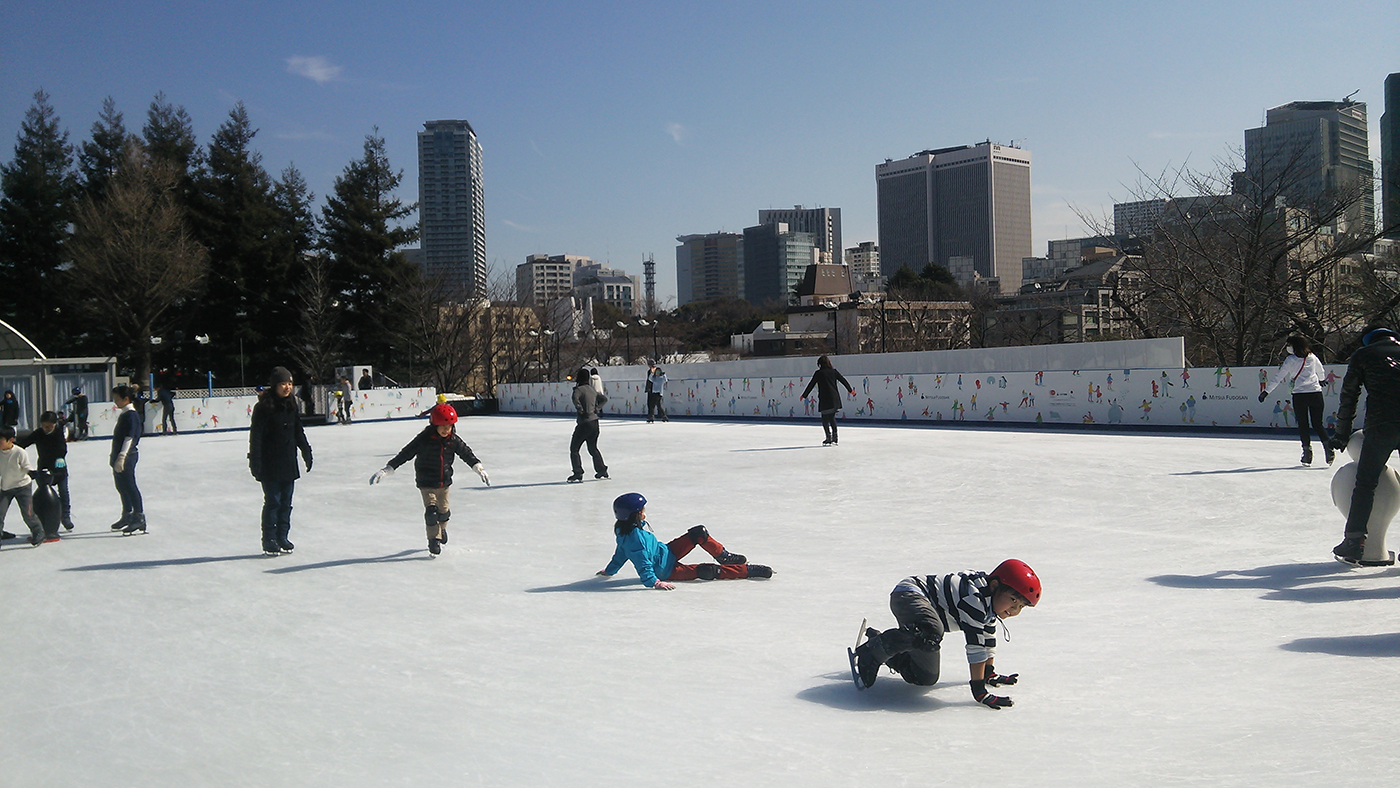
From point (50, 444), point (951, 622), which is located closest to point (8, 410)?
point (50, 444)

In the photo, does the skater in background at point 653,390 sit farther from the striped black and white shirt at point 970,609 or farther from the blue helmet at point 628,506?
the striped black and white shirt at point 970,609

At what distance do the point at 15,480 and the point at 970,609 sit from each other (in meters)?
9.24

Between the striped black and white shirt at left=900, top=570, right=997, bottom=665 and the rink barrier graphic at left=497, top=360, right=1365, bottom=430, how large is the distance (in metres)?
11.7

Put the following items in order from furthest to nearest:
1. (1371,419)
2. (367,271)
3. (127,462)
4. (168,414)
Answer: (367,271)
(168,414)
(127,462)
(1371,419)

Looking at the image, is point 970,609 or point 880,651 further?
point 880,651

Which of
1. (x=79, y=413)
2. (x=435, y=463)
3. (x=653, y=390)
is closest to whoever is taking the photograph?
(x=435, y=463)

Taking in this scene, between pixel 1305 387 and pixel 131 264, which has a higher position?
pixel 131 264

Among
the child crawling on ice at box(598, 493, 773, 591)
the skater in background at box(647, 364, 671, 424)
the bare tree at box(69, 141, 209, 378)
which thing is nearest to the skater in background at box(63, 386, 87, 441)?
the bare tree at box(69, 141, 209, 378)

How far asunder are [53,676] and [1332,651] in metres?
6.45

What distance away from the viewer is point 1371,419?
650 cm

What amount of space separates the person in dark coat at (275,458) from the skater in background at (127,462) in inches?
86.9

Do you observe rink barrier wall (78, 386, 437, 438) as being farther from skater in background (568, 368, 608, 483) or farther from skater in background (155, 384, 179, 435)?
skater in background (568, 368, 608, 483)

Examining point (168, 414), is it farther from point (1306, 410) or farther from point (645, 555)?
point (1306, 410)

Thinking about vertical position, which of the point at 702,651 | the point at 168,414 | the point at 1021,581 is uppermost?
the point at 168,414
